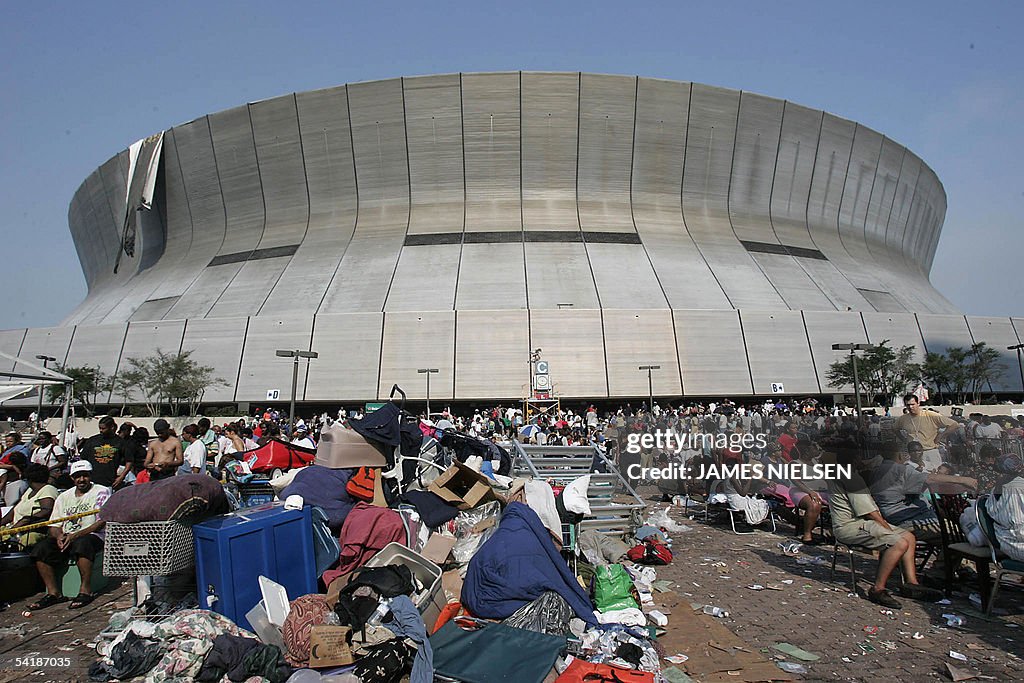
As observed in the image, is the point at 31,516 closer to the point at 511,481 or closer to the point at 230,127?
the point at 511,481

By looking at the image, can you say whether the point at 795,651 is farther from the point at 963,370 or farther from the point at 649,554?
the point at 963,370

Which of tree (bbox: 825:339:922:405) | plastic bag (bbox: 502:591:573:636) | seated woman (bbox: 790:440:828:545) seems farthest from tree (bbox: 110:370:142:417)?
tree (bbox: 825:339:922:405)

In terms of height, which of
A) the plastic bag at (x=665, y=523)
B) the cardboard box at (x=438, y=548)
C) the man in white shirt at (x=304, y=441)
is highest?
the man in white shirt at (x=304, y=441)

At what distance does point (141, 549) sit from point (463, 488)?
3.19 meters

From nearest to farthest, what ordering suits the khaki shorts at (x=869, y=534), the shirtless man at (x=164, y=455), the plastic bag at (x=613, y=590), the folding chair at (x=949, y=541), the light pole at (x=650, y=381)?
the plastic bag at (x=613, y=590) < the folding chair at (x=949, y=541) < the khaki shorts at (x=869, y=534) < the shirtless man at (x=164, y=455) < the light pole at (x=650, y=381)

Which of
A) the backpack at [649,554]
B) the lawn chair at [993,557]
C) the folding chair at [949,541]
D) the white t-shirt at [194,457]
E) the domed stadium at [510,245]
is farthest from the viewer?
the domed stadium at [510,245]

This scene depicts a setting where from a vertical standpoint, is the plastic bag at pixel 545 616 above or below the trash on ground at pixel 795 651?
above

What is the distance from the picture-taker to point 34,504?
6.59 m

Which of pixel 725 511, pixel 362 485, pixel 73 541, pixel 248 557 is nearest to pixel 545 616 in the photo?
pixel 248 557

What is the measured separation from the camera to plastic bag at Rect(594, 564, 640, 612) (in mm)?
4996

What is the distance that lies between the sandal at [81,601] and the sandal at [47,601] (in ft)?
0.73

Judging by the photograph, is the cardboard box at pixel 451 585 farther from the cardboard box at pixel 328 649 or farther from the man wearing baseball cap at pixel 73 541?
the man wearing baseball cap at pixel 73 541

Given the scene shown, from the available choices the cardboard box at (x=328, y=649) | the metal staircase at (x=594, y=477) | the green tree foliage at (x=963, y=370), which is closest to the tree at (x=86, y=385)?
the metal staircase at (x=594, y=477)

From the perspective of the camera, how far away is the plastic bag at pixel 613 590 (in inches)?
197
